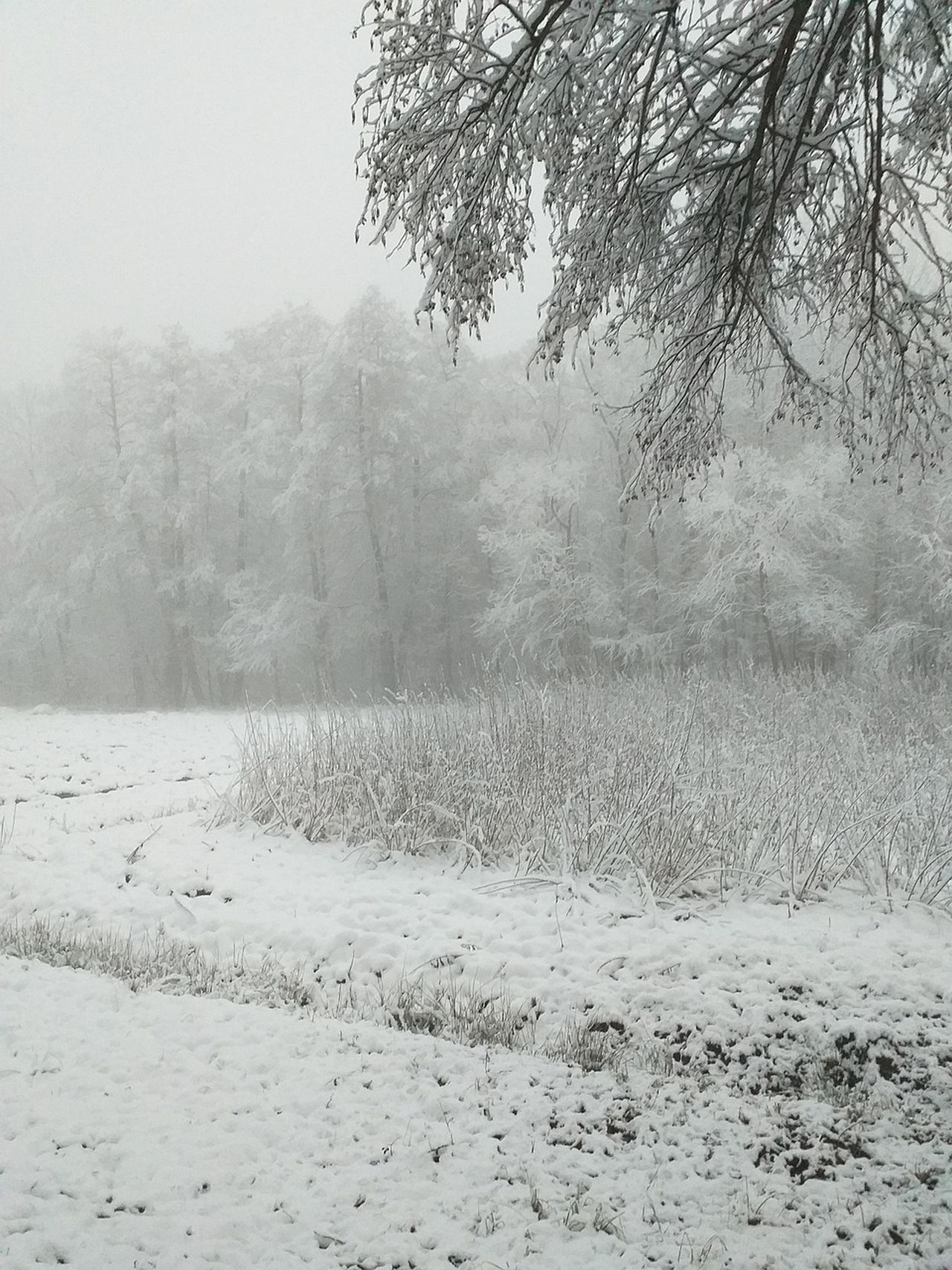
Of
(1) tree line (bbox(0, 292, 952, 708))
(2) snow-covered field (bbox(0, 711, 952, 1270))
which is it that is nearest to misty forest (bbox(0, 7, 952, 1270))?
(2) snow-covered field (bbox(0, 711, 952, 1270))

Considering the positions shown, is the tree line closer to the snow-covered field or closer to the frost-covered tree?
the frost-covered tree

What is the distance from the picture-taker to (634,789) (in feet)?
21.1

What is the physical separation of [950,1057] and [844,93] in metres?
4.75

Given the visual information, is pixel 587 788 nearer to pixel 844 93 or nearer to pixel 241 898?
pixel 241 898

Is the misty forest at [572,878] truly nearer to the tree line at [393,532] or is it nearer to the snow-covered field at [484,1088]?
the snow-covered field at [484,1088]

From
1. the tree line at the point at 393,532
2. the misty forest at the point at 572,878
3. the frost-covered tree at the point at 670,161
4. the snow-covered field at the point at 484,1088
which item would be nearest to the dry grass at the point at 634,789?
the misty forest at the point at 572,878

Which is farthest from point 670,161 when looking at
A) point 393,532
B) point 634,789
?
point 393,532

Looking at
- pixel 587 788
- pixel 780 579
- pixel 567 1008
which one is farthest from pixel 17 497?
pixel 567 1008

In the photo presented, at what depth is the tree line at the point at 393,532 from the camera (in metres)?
17.1

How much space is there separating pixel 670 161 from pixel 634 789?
14.9 ft

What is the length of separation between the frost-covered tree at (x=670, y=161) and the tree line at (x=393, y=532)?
11.9m

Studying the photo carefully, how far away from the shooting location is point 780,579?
17.1 metres

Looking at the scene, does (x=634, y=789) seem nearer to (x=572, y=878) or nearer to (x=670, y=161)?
(x=572, y=878)

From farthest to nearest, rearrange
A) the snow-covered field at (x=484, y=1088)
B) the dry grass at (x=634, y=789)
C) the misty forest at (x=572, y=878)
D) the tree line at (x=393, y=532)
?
1. the tree line at (x=393, y=532)
2. the dry grass at (x=634, y=789)
3. the misty forest at (x=572, y=878)
4. the snow-covered field at (x=484, y=1088)
